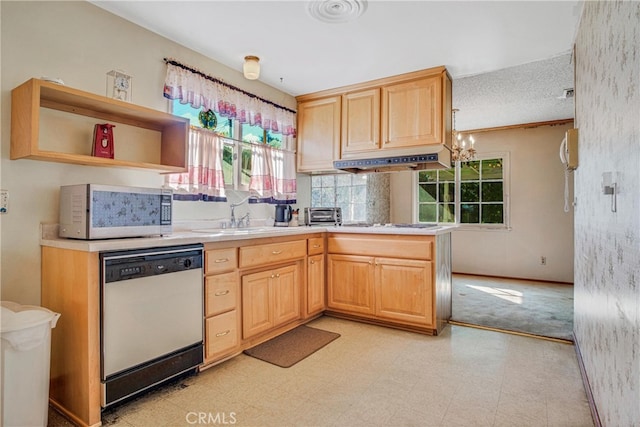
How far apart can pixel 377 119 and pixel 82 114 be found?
2543 mm

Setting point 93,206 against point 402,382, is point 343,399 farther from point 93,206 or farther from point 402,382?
point 93,206

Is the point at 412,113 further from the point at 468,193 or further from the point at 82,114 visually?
the point at 468,193

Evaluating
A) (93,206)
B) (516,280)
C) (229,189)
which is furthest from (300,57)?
(516,280)

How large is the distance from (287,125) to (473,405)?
3080 millimetres

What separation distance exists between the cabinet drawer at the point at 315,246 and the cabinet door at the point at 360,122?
98 centimetres

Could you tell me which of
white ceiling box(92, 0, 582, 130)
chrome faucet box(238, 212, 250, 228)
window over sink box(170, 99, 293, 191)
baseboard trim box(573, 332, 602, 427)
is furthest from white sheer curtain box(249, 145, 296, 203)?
baseboard trim box(573, 332, 602, 427)

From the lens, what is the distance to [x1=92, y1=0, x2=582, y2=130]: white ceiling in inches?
95.3

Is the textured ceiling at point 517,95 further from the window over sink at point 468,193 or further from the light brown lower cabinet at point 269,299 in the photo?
the light brown lower cabinet at point 269,299

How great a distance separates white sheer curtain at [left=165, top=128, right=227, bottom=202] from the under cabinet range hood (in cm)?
131

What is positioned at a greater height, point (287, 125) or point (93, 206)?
point (287, 125)

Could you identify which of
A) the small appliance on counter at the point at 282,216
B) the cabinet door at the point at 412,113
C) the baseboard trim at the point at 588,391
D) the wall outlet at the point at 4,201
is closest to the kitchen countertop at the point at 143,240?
the wall outlet at the point at 4,201

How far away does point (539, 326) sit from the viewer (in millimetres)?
3340

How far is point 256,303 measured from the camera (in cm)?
274

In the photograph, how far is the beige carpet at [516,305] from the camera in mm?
3340
